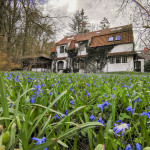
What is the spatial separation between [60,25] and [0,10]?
3514 millimetres

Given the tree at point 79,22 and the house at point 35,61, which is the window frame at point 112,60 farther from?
the tree at point 79,22

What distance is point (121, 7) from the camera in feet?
36.8

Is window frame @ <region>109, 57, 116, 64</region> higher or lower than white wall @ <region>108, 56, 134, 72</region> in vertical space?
higher

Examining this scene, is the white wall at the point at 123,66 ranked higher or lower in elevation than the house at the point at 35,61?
lower

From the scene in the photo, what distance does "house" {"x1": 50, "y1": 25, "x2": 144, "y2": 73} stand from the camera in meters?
20.7

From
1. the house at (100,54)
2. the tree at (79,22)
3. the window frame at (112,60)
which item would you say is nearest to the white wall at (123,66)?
the house at (100,54)

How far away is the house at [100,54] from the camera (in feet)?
68.0

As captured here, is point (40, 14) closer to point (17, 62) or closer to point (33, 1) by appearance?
point (33, 1)

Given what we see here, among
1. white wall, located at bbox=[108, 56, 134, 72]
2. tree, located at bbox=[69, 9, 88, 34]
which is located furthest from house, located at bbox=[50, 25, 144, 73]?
tree, located at bbox=[69, 9, 88, 34]

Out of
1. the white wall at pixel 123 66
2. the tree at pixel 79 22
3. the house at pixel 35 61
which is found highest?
the tree at pixel 79 22

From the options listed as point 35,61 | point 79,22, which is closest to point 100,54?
point 35,61

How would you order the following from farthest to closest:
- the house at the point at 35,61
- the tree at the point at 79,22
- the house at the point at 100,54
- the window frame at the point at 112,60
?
the tree at the point at 79,22
the window frame at the point at 112,60
the house at the point at 100,54
the house at the point at 35,61

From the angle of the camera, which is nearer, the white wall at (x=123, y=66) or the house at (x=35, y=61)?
the house at (x=35, y=61)

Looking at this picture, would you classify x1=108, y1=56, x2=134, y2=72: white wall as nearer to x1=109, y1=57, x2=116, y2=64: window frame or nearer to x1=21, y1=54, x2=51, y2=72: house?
x1=109, y1=57, x2=116, y2=64: window frame
